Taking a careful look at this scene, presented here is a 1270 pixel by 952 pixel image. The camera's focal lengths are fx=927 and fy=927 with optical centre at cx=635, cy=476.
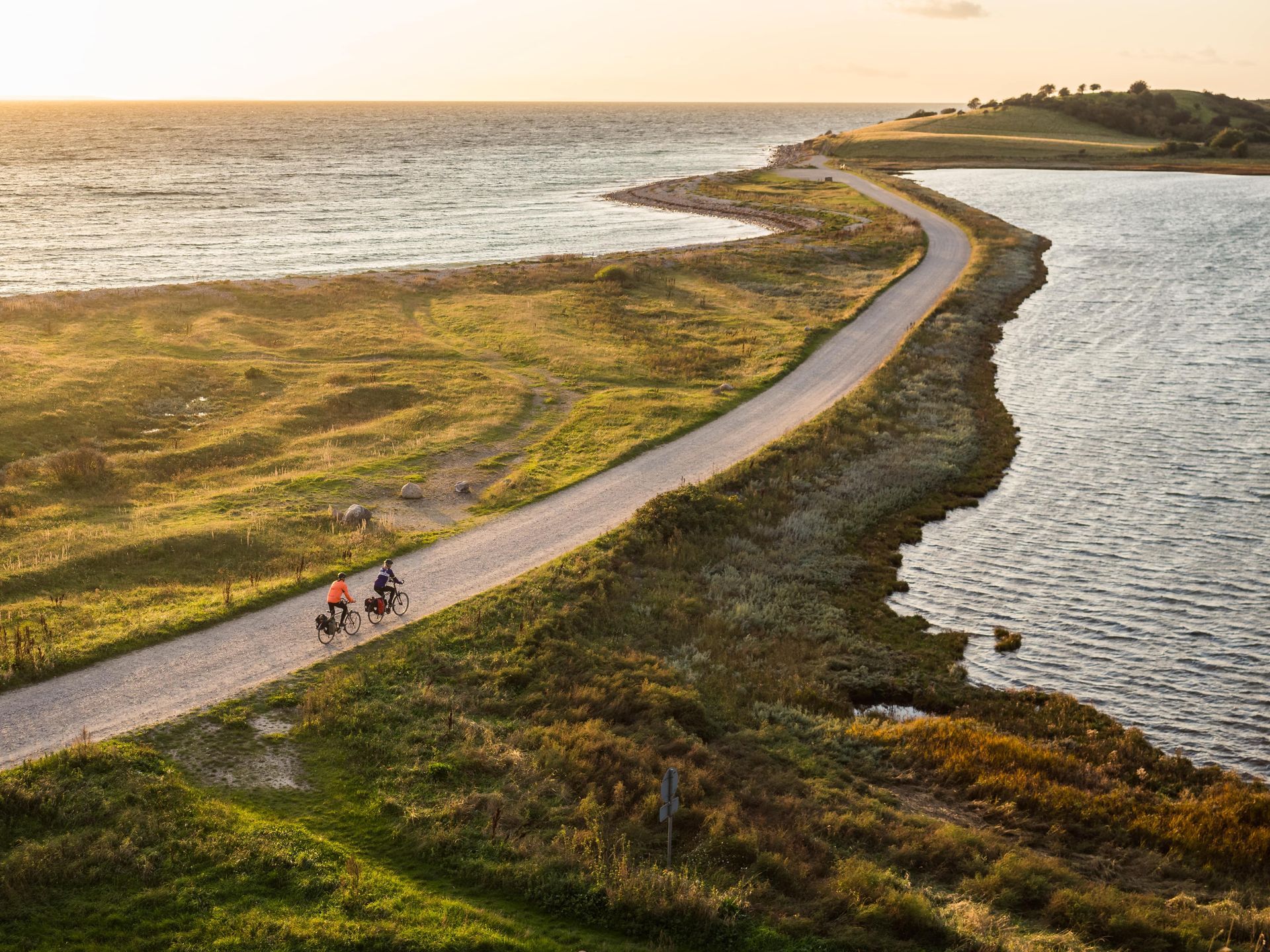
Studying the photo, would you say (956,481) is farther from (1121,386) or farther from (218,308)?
(218,308)

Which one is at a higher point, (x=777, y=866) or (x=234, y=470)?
(x=234, y=470)

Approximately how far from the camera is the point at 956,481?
38.3 m

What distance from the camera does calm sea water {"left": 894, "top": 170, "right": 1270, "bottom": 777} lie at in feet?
80.6

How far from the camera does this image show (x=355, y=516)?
1217 inches

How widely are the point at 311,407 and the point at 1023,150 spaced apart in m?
163

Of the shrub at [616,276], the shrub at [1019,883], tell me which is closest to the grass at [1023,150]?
the shrub at [616,276]

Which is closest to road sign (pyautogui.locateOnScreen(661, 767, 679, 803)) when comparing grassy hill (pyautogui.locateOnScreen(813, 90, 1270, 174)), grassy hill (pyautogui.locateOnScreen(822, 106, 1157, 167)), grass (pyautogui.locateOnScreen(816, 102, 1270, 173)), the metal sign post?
the metal sign post

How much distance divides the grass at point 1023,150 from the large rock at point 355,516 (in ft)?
483

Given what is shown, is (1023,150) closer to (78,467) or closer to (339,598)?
(78,467)

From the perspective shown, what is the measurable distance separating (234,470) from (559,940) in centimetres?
2721

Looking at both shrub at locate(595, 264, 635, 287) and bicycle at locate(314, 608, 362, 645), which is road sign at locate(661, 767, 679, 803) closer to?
bicycle at locate(314, 608, 362, 645)

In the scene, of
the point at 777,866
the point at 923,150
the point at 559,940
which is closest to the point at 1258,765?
the point at 777,866

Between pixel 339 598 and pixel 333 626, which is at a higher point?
pixel 339 598

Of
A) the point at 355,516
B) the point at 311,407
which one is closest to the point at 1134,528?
the point at 355,516
